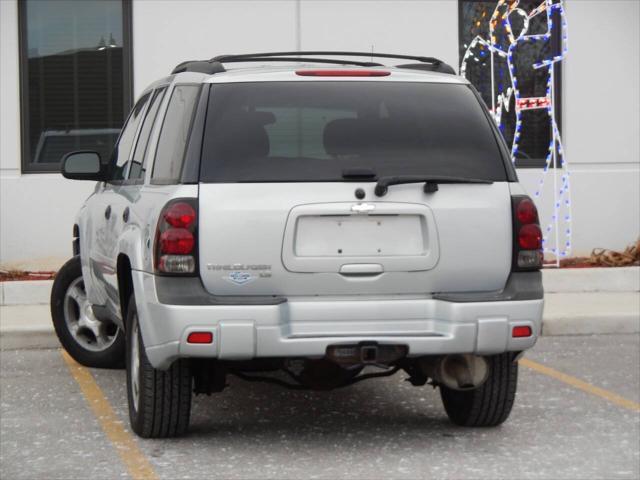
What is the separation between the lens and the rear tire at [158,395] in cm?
648

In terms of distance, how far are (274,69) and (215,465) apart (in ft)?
6.49

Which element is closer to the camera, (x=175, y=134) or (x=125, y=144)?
(x=175, y=134)

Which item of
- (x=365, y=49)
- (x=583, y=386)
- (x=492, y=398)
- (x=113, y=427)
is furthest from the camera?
(x=365, y=49)

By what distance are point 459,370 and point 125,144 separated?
9.10 ft

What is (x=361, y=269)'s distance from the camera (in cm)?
618

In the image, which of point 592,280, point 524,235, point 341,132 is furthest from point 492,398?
point 592,280

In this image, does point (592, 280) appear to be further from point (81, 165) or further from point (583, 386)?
point (81, 165)

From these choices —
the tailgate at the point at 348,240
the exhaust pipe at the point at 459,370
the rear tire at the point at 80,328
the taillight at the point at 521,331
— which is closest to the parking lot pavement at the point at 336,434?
the rear tire at the point at 80,328

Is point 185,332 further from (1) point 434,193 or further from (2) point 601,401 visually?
(2) point 601,401

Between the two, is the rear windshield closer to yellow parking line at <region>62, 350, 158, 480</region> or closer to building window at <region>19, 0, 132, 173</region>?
yellow parking line at <region>62, 350, 158, 480</region>

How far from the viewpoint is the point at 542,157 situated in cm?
1510

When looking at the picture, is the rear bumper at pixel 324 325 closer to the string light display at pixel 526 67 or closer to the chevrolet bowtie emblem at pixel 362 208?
the chevrolet bowtie emblem at pixel 362 208

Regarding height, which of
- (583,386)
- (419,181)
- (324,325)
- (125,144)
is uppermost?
(125,144)

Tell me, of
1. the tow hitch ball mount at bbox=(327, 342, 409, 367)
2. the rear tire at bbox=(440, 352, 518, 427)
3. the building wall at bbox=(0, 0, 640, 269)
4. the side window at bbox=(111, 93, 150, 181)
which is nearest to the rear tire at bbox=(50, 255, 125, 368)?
the side window at bbox=(111, 93, 150, 181)
